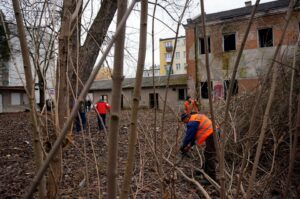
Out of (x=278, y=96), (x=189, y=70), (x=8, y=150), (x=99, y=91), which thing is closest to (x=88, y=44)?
(x=8, y=150)

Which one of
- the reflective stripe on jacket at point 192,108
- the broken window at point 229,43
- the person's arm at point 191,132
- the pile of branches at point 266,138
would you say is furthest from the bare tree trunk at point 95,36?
the broken window at point 229,43

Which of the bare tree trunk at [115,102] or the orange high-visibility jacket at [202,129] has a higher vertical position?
the bare tree trunk at [115,102]

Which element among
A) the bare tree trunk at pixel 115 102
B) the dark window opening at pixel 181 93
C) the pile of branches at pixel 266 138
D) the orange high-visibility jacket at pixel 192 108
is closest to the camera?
the bare tree trunk at pixel 115 102

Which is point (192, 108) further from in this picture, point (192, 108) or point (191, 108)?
point (191, 108)

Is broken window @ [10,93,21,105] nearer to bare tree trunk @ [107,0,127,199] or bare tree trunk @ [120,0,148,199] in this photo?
bare tree trunk @ [120,0,148,199]

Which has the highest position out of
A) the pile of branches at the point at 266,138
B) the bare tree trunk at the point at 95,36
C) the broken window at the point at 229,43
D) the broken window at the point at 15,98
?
the broken window at the point at 229,43

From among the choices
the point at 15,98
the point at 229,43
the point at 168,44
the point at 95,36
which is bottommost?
the point at 15,98

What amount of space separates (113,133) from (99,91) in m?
30.9

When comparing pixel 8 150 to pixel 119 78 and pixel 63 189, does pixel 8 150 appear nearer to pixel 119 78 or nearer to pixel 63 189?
pixel 63 189

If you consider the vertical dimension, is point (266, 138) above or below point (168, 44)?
below

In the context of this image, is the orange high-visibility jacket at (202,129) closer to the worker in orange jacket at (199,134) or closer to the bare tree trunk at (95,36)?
the worker in orange jacket at (199,134)

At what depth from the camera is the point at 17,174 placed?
4.88 m

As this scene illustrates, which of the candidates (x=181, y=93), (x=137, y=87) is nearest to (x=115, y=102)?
(x=137, y=87)

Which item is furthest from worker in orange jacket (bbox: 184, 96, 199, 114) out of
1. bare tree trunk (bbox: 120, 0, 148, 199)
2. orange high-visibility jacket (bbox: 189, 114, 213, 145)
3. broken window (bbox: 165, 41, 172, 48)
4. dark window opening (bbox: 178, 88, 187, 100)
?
broken window (bbox: 165, 41, 172, 48)
